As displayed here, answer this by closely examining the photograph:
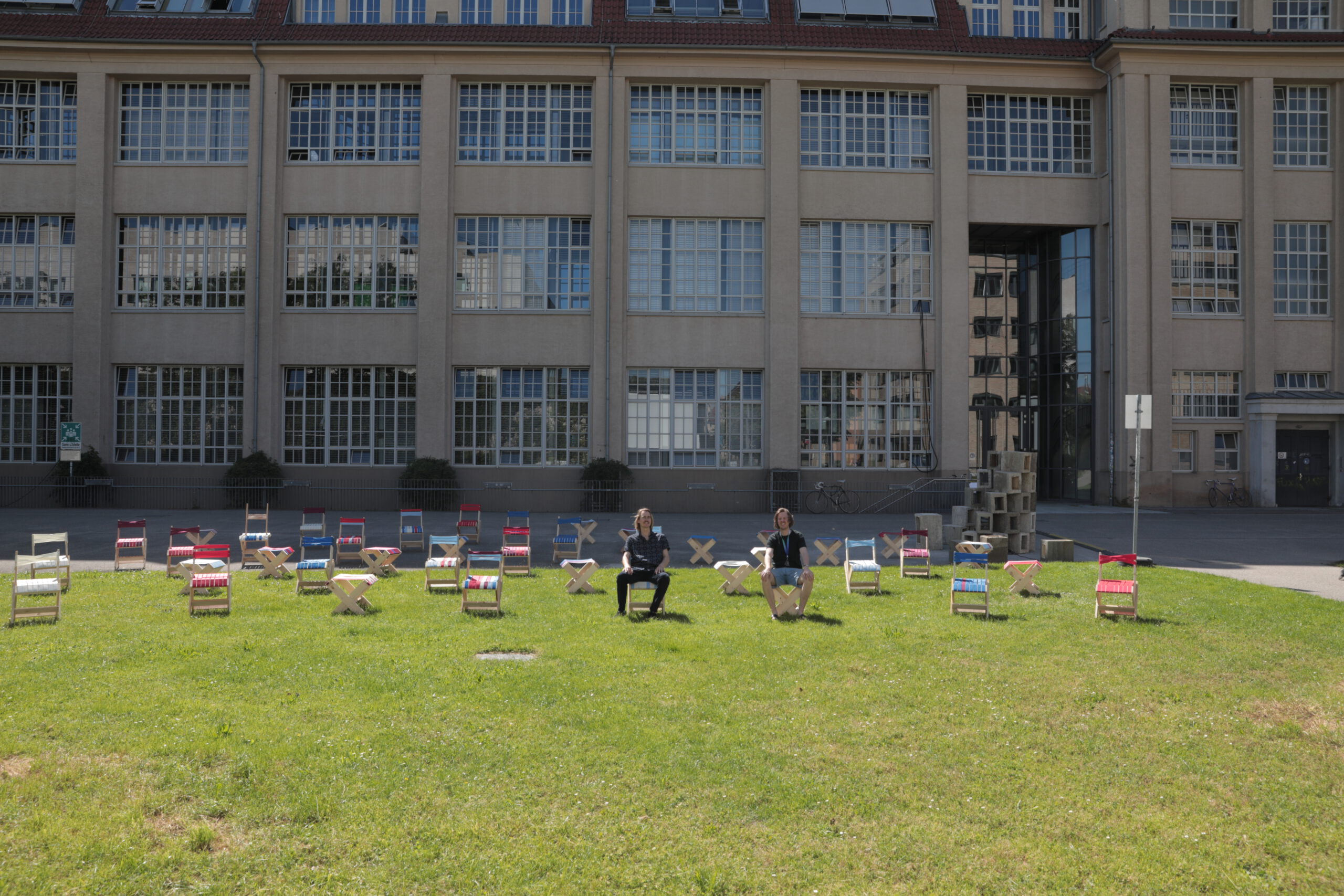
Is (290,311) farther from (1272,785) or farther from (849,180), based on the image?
(1272,785)

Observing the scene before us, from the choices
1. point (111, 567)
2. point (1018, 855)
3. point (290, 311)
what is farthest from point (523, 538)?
point (290, 311)

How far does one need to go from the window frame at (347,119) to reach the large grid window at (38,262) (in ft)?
27.0

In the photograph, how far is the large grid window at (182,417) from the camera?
30.1m

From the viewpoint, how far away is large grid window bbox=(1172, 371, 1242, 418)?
30.4 m

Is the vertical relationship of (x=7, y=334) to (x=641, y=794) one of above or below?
above

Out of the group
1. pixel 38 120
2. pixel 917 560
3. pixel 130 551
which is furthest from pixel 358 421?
pixel 917 560

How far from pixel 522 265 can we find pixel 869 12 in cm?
1517

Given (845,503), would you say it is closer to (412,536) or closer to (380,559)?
(412,536)

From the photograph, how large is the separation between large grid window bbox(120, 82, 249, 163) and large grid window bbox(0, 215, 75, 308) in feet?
11.2

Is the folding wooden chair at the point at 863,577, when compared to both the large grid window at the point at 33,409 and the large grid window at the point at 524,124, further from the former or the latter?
the large grid window at the point at 33,409

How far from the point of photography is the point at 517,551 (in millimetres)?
15156

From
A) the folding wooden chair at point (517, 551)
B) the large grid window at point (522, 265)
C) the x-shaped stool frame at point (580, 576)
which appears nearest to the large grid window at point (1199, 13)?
the large grid window at point (522, 265)

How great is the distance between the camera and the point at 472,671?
330 inches

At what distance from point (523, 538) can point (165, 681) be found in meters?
9.54
